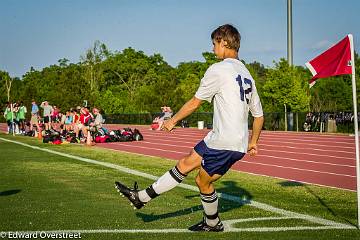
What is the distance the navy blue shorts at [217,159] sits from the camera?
19.5ft

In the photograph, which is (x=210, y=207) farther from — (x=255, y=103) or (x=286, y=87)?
(x=286, y=87)

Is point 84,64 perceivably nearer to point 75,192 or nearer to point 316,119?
point 316,119

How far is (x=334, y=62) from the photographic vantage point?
7156mm

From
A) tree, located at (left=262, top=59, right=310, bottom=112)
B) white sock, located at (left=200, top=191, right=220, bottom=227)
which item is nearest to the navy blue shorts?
white sock, located at (left=200, top=191, right=220, bottom=227)

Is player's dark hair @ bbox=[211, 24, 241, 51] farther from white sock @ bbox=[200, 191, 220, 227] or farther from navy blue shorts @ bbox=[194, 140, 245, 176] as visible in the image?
white sock @ bbox=[200, 191, 220, 227]

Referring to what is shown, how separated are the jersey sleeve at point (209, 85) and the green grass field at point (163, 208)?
1.38m

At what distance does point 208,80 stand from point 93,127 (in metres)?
21.2

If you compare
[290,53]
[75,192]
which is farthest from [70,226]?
[290,53]

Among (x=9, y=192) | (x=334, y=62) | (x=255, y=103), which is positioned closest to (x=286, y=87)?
(x=9, y=192)

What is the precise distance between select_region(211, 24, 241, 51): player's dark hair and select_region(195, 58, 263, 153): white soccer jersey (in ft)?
0.69

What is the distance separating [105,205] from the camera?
8.23 m

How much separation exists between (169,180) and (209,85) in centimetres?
114

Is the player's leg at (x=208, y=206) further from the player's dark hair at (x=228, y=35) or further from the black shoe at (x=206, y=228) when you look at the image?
the player's dark hair at (x=228, y=35)

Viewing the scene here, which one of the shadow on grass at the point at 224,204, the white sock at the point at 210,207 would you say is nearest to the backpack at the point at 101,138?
the shadow on grass at the point at 224,204
